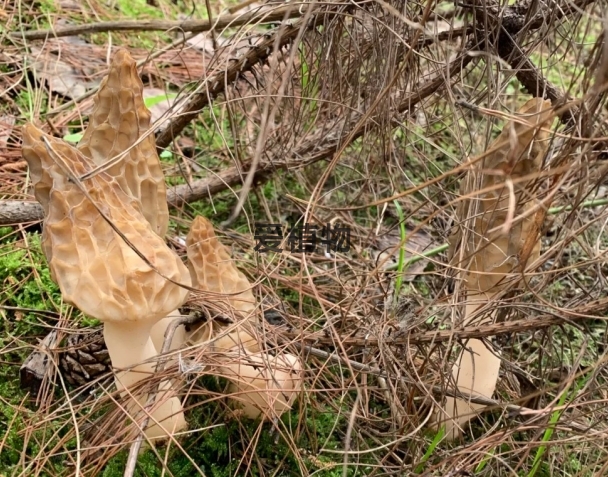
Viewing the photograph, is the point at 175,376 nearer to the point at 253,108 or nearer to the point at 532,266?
the point at 532,266

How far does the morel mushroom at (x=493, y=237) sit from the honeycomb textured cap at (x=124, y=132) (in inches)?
36.4

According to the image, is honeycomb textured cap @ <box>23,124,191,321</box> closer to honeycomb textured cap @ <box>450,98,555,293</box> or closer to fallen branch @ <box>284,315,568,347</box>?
fallen branch @ <box>284,315,568,347</box>

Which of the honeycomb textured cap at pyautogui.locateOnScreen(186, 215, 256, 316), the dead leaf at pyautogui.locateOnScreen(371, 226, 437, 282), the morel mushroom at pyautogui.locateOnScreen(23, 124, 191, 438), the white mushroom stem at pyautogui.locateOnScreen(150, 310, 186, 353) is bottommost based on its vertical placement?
the dead leaf at pyautogui.locateOnScreen(371, 226, 437, 282)

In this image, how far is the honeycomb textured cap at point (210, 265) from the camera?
1.85 meters

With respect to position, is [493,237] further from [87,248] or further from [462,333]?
[87,248]

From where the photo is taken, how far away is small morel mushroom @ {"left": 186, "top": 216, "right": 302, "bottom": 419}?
173 cm

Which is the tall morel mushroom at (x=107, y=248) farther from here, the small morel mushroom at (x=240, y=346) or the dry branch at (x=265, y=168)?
the dry branch at (x=265, y=168)

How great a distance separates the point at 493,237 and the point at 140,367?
42.3 inches

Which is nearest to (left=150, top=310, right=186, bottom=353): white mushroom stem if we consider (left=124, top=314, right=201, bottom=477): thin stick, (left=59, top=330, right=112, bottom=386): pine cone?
(left=124, top=314, right=201, bottom=477): thin stick

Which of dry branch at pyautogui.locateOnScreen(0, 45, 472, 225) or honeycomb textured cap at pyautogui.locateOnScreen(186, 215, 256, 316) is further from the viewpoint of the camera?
dry branch at pyautogui.locateOnScreen(0, 45, 472, 225)

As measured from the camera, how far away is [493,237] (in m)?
1.65

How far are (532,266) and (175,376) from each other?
1040mm

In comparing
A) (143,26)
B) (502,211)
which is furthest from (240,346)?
(143,26)

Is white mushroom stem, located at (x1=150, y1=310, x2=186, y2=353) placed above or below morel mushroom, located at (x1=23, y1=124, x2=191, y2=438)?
below
